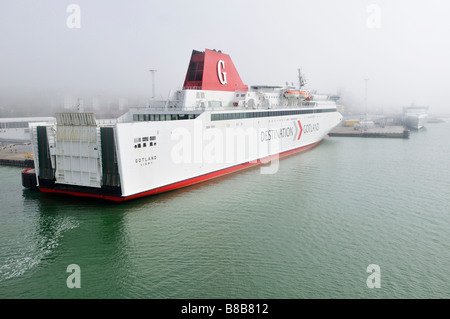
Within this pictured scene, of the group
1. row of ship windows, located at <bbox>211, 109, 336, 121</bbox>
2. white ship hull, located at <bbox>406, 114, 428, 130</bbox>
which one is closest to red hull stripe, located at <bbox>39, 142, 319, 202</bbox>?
row of ship windows, located at <bbox>211, 109, 336, 121</bbox>

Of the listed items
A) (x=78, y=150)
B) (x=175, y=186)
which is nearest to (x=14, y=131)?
(x=78, y=150)

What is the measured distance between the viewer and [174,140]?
57.3 feet

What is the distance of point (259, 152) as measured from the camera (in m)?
25.9

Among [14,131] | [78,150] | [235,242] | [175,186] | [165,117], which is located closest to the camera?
[235,242]

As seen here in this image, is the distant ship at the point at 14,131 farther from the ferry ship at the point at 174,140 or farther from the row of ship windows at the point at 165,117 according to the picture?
the row of ship windows at the point at 165,117

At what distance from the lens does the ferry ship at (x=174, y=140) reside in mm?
15484

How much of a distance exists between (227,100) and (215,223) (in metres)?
14.3

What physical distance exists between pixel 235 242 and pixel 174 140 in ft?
24.9

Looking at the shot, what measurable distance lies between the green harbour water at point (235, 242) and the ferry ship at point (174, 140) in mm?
1045


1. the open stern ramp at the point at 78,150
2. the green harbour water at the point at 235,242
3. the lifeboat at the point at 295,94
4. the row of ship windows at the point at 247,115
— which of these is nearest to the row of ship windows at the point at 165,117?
the row of ship windows at the point at 247,115

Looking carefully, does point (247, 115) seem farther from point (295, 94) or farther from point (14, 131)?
point (14, 131)

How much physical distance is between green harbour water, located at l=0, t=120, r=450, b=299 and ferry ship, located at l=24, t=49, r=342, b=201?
104 cm
